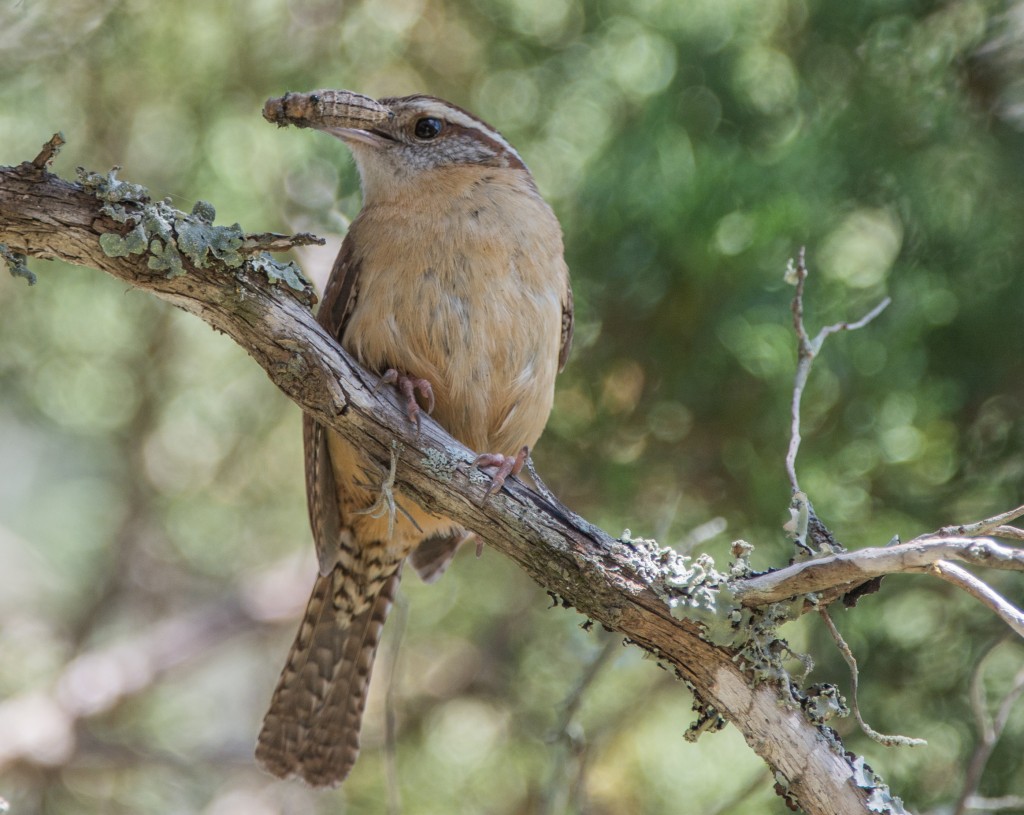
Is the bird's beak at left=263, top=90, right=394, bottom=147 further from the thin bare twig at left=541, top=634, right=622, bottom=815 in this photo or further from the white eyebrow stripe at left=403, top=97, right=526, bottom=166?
the thin bare twig at left=541, top=634, right=622, bottom=815

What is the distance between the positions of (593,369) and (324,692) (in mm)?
1580

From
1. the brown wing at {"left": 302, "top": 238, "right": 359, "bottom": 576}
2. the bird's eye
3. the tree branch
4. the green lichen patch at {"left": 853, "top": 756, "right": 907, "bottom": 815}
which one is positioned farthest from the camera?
the bird's eye

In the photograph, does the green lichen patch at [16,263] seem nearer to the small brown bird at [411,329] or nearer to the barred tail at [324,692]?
the small brown bird at [411,329]

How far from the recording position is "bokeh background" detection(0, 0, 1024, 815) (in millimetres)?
3832

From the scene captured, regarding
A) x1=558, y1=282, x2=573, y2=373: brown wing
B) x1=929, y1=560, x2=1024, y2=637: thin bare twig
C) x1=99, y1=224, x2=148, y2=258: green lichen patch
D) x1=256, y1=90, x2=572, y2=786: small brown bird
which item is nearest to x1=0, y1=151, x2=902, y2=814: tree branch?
x1=99, y1=224, x2=148, y2=258: green lichen patch

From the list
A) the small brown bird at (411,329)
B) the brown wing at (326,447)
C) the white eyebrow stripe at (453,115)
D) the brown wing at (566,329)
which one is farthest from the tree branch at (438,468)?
the white eyebrow stripe at (453,115)

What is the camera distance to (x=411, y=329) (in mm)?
3086

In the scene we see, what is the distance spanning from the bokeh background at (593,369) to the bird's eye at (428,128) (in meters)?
0.78

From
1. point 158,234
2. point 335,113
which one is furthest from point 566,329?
point 158,234

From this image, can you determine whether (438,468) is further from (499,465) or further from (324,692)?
(324,692)

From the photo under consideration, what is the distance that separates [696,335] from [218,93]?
235cm

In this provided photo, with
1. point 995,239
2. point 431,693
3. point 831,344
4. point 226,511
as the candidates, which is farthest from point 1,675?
point 995,239

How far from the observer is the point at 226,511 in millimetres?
5363

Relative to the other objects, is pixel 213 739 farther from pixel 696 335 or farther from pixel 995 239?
pixel 995 239
